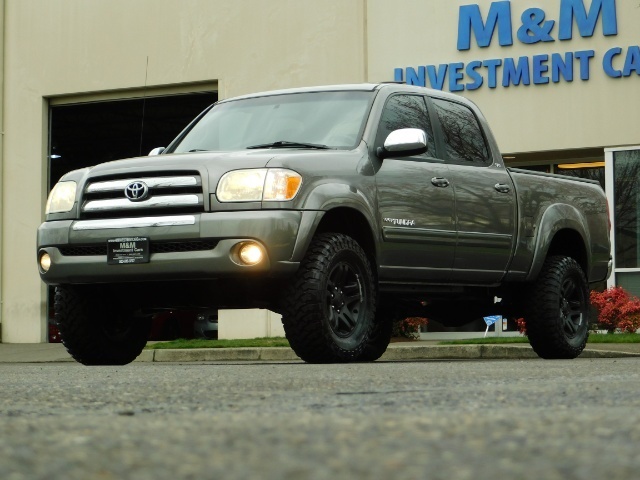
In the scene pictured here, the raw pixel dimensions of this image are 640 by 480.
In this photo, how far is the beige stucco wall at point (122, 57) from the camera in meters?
20.2

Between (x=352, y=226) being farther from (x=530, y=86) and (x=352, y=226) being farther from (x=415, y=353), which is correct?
(x=530, y=86)

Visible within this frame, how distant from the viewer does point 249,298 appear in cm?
852

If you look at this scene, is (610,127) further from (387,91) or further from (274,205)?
(274,205)

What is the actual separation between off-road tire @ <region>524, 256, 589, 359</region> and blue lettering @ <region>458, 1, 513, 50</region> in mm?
8631

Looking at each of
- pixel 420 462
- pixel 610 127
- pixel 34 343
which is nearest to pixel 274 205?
pixel 420 462

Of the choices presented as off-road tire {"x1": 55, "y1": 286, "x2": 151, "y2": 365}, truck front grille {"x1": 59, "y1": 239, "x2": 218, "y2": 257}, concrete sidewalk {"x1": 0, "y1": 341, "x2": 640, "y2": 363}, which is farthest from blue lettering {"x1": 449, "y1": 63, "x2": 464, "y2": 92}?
truck front grille {"x1": 59, "y1": 239, "x2": 218, "y2": 257}

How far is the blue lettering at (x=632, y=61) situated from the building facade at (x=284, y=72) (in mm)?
14

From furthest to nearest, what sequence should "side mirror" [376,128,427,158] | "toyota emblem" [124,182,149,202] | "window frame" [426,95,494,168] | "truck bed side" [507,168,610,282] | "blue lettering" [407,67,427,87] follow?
"blue lettering" [407,67,427,87]
"truck bed side" [507,168,610,282]
"window frame" [426,95,494,168]
"side mirror" [376,128,427,158]
"toyota emblem" [124,182,149,202]

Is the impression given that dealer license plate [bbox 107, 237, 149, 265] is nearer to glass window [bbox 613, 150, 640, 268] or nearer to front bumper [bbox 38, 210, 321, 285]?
front bumper [bbox 38, 210, 321, 285]

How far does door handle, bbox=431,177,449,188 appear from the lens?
926 centimetres

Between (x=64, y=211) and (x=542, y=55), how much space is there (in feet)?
36.8

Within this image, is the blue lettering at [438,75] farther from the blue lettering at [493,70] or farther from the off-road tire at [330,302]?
the off-road tire at [330,302]

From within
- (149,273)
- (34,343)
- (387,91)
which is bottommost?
(34,343)

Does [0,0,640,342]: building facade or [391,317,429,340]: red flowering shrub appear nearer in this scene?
[391,317,429,340]: red flowering shrub
